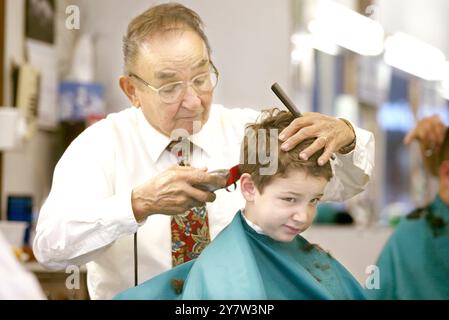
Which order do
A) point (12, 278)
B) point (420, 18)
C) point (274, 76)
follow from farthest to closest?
1. point (420, 18)
2. point (274, 76)
3. point (12, 278)

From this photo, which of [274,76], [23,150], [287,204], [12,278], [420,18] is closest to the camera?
[12,278]

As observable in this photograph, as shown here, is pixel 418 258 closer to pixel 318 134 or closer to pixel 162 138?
pixel 318 134

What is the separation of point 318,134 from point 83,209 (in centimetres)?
51

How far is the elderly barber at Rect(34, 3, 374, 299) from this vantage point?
5.51 feet

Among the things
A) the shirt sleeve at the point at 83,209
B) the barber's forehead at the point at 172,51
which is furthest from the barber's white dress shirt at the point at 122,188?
the barber's forehead at the point at 172,51

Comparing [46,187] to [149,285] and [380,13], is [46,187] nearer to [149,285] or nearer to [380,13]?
[149,285]

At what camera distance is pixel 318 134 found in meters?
1.66

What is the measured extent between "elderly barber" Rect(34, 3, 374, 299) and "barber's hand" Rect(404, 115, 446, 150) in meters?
0.33

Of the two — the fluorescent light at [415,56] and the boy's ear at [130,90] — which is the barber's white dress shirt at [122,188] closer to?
the boy's ear at [130,90]

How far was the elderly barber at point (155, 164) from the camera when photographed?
5.51ft

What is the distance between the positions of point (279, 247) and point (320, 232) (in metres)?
0.26

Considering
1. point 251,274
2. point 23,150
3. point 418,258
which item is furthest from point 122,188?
point 23,150

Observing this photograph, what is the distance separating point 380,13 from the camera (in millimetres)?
2023

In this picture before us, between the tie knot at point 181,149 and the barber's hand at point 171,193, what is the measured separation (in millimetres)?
64
